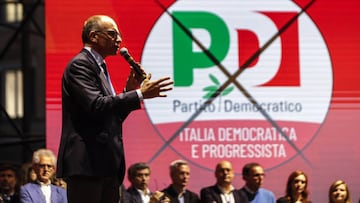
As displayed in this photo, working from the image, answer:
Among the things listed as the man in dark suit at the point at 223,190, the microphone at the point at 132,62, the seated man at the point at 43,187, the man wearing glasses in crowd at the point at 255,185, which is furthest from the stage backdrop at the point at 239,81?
the microphone at the point at 132,62

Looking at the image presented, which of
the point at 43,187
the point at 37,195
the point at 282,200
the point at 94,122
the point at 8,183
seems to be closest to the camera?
the point at 94,122

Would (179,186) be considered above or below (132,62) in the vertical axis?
above

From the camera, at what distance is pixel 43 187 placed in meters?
6.41

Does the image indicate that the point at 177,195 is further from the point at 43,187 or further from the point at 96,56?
the point at 96,56

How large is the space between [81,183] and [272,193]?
14.5ft

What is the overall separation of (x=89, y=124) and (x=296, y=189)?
14.0ft

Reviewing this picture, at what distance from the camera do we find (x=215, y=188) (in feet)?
23.8

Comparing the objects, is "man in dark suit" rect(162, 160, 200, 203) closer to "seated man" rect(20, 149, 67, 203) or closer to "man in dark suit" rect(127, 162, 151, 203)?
"man in dark suit" rect(127, 162, 151, 203)

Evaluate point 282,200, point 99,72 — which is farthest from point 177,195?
point 99,72

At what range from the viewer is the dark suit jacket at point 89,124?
10.8ft

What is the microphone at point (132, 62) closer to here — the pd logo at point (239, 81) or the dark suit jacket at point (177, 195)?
the dark suit jacket at point (177, 195)

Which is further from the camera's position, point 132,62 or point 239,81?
point 239,81

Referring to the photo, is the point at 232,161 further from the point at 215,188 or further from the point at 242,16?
the point at 242,16

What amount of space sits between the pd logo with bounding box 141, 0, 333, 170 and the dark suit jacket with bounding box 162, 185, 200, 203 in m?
0.71
